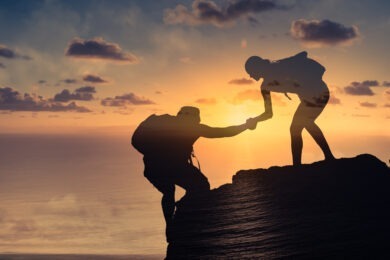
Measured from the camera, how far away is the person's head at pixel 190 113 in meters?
17.1

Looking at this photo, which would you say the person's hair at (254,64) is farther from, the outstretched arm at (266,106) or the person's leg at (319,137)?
the person's leg at (319,137)

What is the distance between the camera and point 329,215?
12938mm

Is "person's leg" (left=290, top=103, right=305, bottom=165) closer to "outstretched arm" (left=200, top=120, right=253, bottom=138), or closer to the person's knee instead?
the person's knee

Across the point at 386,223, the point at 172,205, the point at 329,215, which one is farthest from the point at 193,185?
the point at 386,223

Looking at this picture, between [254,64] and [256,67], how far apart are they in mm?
115

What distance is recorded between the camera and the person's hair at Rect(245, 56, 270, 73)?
15844mm

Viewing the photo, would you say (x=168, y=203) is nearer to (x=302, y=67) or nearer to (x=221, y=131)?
(x=221, y=131)

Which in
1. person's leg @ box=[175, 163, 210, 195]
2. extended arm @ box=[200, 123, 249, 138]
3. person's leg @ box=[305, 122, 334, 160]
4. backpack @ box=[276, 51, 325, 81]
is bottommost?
person's leg @ box=[175, 163, 210, 195]

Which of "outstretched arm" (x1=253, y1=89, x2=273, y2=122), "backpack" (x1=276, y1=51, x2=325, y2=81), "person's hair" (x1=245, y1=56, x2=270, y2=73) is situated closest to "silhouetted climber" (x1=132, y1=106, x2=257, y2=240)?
"outstretched arm" (x1=253, y1=89, x2=273, y2=122)

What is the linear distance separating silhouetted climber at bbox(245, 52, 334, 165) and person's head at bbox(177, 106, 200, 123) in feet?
6.58

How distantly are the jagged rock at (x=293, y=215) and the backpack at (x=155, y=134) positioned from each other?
2.11 meters

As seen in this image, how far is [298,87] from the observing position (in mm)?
16250

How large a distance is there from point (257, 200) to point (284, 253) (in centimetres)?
257

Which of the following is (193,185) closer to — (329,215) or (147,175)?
(147,175)
